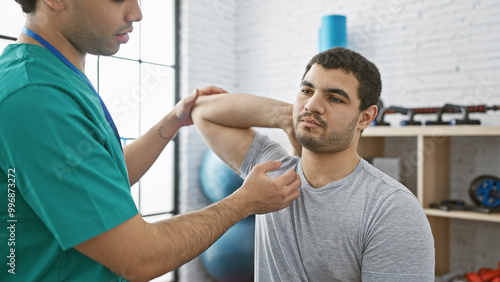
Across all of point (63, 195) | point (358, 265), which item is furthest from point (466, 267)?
point (63, 195)

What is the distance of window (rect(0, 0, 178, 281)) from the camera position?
3429mm

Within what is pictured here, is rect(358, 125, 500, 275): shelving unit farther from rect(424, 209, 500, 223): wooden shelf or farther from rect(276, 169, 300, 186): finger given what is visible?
rect(276, 169, 300, 186): finger

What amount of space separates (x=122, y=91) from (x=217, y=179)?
1150mm

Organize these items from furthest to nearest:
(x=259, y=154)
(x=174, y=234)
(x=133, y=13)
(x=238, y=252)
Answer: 1. (x=238, y=252)
2. (x=259, y=154)
3. (x=133, y=13)
4. (x=174, y=234)

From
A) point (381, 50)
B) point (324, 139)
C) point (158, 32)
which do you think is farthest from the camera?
point (158, 32)

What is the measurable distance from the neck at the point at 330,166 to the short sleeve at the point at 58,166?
794 mm

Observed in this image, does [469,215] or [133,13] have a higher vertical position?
[133,13]

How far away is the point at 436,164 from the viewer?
280 cm

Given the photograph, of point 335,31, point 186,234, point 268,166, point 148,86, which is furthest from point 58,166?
point 148,86

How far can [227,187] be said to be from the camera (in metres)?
3.46

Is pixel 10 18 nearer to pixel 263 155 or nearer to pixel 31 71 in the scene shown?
pixel 263 155

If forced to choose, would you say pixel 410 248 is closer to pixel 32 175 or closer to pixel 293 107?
pixel 293 107

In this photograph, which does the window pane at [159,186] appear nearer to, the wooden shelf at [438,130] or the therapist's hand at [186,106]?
the wooden shelf at [438,130]

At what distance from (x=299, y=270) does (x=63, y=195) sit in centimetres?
84
